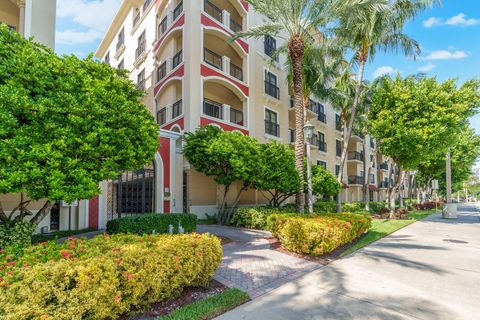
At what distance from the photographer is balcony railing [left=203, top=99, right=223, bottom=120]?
1763 centimetres

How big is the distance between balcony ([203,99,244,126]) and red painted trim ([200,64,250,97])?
1.71 m

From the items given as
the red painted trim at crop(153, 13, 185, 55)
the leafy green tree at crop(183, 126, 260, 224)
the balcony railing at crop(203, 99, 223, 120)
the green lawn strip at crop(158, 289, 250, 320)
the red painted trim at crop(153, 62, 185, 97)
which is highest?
the red painted trim at crop(153, 13, 185, 55)

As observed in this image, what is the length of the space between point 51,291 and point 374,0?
48.3 feet

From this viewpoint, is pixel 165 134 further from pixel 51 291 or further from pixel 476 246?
pixel 476 246

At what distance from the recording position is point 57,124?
607 centimetres

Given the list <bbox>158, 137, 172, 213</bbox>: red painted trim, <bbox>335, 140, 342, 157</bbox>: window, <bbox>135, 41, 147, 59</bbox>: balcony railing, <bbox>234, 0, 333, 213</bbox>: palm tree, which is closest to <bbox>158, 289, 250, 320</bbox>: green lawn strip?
<bbox>234, 0, 333, 213</bbox>: palm tree

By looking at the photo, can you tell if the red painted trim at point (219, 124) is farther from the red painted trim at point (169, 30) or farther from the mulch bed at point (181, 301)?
the mulch bed at point (181, 301)

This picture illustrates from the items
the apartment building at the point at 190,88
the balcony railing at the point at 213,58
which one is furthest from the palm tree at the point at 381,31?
the balcony railing at the point at 213,58

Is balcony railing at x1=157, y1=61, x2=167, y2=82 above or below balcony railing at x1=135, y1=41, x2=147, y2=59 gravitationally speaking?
below

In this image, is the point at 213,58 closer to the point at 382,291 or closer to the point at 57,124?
the point at 57,124

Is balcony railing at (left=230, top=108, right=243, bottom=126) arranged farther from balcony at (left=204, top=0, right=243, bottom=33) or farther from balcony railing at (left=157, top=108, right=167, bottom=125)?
balcony at (left=204, top=0, right=243, bottom=33)

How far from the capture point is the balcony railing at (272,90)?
21609mm

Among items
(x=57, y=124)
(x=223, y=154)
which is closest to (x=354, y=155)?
(x=223, y=154)

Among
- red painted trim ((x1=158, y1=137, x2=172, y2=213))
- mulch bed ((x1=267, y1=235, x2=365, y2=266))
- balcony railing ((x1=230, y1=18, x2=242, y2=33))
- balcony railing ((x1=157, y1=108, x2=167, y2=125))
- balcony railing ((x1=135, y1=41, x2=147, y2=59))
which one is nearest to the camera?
mulch bed ((x1=267, y1=235, x2=365, y2=266))
